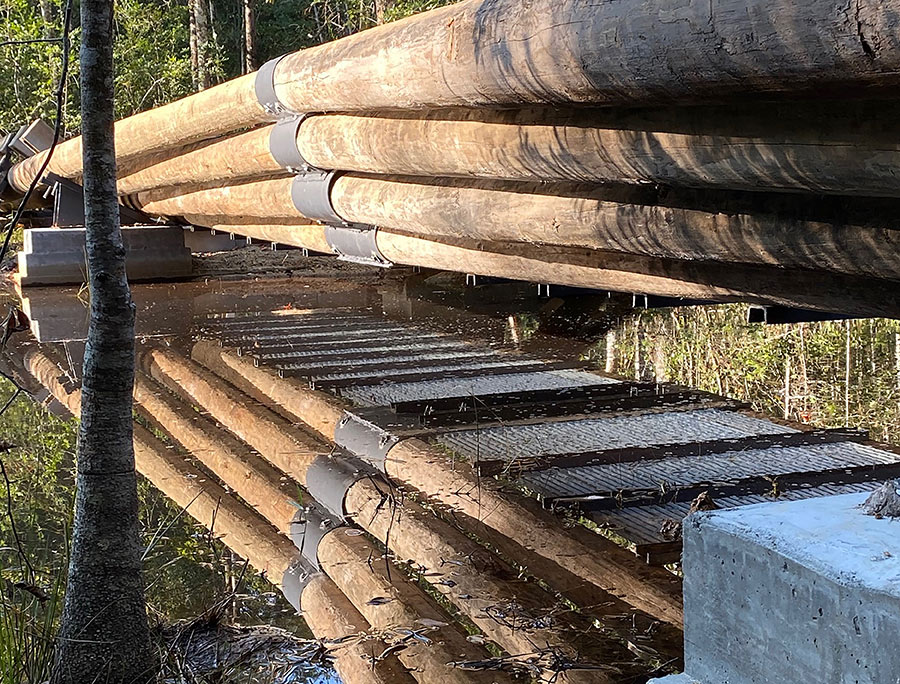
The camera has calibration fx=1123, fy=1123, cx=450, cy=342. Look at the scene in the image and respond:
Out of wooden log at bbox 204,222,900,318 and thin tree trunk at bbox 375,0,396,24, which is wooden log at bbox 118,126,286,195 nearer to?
wooden log at bbox 204,222,900,318

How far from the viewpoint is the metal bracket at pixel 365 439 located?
502 cm

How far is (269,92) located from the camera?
6508 millimetres

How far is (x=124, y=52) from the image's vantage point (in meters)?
20.0

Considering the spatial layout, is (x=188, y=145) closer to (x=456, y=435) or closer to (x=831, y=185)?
(x=456, y=435)

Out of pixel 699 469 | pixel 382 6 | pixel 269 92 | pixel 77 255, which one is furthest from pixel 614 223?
pixel 382 6

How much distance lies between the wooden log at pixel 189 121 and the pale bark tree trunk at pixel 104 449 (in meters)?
Result: 3.86

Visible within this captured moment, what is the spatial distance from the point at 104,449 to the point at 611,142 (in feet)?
6.40

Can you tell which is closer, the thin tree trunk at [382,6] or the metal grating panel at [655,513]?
the metal grating panel at [655,513]

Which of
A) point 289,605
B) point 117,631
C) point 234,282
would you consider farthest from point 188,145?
point 117,631

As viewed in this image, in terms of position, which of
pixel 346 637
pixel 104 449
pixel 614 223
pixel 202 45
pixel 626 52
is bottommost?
pixel 346 637

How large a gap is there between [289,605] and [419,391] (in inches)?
111

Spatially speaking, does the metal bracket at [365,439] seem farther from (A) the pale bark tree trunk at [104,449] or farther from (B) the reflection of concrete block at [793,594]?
(B) the reflection of concrete block at [793,594]

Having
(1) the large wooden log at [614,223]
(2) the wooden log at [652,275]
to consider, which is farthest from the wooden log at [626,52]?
(2) the wooden log at [652,275]

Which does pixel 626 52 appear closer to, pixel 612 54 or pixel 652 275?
pixel 612 54
